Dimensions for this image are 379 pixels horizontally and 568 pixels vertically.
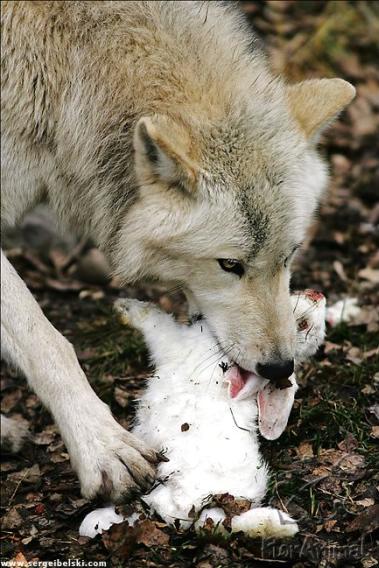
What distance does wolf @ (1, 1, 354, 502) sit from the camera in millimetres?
3947

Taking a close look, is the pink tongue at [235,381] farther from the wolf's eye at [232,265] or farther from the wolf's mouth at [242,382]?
the wolf's eye at [232,265]

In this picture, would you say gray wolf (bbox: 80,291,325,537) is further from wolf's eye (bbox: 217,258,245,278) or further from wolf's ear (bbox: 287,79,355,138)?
wolf's ear (bbox: 287,79,355,138)

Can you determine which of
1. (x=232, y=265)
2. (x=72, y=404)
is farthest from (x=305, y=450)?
(x=72, y=404)

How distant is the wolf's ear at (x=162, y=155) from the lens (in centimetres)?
372

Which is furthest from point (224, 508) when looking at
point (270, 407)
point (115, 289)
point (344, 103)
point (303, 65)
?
point (303, 65)

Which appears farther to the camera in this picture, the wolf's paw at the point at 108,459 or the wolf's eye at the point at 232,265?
the wolf's eye at the point at 232,265

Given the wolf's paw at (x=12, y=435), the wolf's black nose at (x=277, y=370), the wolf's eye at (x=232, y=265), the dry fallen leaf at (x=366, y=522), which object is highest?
the wolf's eye at (x=232, y=265)

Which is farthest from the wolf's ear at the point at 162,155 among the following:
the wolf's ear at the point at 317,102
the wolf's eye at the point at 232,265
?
the wolf's ear at the point at 317,102

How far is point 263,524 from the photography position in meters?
3.50

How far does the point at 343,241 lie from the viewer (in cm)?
695

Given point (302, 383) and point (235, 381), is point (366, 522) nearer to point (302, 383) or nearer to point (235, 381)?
point (235, 381)

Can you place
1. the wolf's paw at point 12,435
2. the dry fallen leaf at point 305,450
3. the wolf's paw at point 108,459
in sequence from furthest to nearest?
the wolf's paw at point 12,435 → the dry fallen leaf at point 305,450 → the wolf's paw at point 108,459

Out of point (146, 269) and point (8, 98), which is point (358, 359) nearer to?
point (146, 269)

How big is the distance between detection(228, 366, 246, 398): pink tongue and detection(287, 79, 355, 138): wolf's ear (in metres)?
1.20
